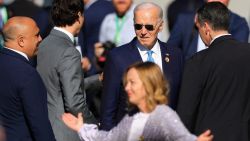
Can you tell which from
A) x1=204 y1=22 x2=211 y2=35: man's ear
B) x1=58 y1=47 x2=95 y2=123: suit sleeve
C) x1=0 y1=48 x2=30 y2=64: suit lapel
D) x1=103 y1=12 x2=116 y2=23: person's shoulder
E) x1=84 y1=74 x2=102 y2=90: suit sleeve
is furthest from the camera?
x1=103 y1=12 x2=116 y2=23: person's shoulder

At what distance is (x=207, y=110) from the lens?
22.3 feet

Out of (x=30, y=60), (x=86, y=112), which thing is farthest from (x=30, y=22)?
(x=86, y=112)

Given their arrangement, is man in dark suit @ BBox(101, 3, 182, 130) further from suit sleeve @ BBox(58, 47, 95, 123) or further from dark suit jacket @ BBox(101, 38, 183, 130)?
suit sleeve @ BBox(58, 47, 95, 123)

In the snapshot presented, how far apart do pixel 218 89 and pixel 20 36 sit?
4.88 ft

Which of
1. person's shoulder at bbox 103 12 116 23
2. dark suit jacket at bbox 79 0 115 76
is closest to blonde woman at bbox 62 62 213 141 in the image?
person's shoulder at bbox 103 12 116 23

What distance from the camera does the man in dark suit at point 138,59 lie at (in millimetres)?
6699

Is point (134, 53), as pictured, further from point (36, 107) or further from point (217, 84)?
point (36, 107)

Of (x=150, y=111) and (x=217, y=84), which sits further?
(x=217, y=84)

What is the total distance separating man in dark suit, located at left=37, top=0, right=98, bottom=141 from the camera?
278 inches

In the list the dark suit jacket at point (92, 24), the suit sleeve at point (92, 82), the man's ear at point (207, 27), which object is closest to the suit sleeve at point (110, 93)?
the man's ear at point (207, 27)

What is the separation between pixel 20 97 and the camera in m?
6.52

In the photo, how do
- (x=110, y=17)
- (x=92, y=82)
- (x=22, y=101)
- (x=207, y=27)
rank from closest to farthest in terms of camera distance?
(x=22, y=101) → (x=207, y=27) → (x=92, y=82) → (x=110, y=17)

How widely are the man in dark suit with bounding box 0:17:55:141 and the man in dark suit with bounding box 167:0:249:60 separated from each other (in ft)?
8.29

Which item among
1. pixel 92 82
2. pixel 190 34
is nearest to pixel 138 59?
pixel 92 82
